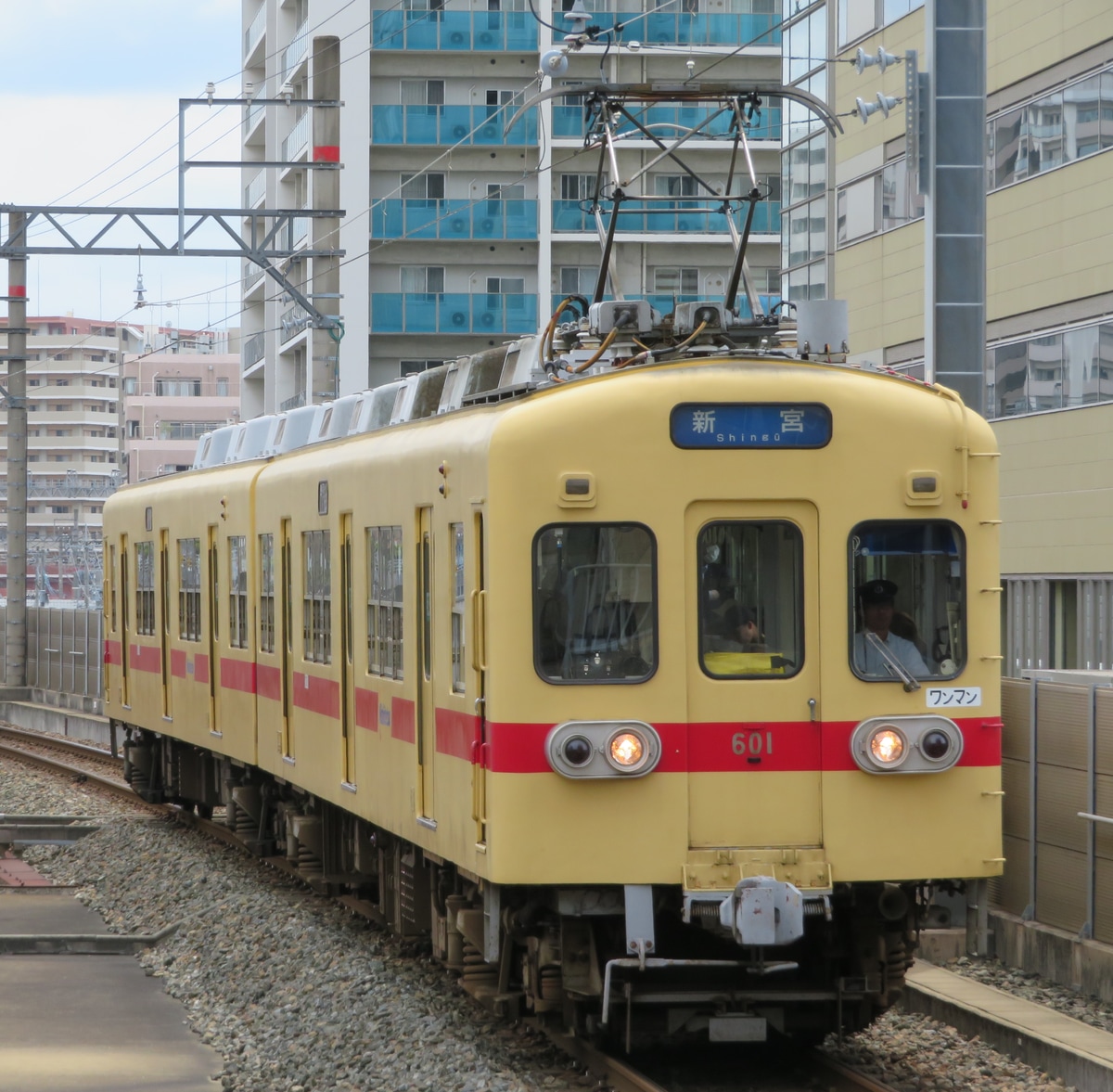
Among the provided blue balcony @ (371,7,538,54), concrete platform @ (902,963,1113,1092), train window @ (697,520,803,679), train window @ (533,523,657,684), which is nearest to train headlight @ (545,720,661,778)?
train window @ (533,523,657,684)

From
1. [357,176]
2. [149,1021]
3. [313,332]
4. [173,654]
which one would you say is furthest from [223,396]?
[149,1021]

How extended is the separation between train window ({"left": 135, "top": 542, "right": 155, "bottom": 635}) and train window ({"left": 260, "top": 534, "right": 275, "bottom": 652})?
4.14 m

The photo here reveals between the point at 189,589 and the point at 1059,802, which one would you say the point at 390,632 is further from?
the point at 189,589

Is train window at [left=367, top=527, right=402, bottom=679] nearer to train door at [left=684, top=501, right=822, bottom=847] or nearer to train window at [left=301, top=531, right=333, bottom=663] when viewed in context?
train window at [left=301, top=531, right=333, bottom=663]

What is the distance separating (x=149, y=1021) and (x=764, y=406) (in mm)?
4218

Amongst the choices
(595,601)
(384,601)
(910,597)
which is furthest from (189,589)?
(910,597)

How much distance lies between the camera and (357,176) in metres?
46.9

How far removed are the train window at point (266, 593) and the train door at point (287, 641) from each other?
14.0 inches

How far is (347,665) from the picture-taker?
10.5 metres

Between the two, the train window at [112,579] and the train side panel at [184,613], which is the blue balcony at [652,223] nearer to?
the train window at [112,579]

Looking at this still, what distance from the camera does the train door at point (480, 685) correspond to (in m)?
7.61

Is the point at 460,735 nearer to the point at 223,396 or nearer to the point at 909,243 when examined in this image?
the point at 909,243

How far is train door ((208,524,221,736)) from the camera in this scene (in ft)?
47.3

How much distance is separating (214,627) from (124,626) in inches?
156
